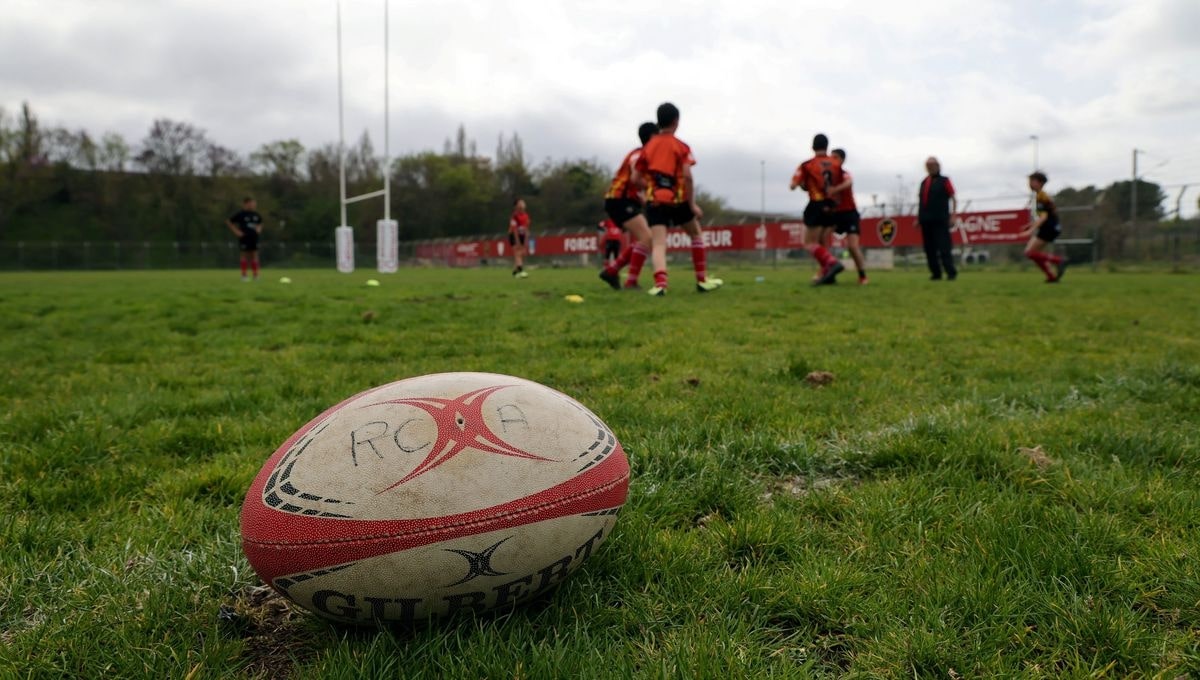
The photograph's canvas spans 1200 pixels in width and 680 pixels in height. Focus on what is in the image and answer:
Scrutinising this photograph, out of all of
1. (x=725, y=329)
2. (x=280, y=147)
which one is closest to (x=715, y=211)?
(x=280, y=147)

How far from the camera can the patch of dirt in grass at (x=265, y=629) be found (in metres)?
1.53

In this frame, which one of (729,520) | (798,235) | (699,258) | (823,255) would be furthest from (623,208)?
(798,235)

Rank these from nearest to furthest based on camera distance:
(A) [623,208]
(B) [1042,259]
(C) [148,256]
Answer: (A) [623,208] < (B) [1042,259] < (C) [148,256]

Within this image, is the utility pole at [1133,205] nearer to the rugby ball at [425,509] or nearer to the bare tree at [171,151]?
the rugby ball at [425,509]

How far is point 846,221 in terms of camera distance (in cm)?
1161

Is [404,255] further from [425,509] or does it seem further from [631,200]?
[425,509]

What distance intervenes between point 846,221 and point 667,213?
3.66 m

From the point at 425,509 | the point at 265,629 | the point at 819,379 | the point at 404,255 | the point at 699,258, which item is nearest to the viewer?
the point at 425,509

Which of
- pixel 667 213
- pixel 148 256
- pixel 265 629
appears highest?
pixel 148 256

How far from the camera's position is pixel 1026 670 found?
1386 mm

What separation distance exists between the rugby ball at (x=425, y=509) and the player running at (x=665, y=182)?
7957mm

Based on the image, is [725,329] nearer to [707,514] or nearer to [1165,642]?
[707,514]

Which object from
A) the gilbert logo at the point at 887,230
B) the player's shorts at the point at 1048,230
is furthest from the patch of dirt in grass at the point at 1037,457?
the gilbert logo at the point at 887,230

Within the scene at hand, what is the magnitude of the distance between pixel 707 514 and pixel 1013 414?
195cm
